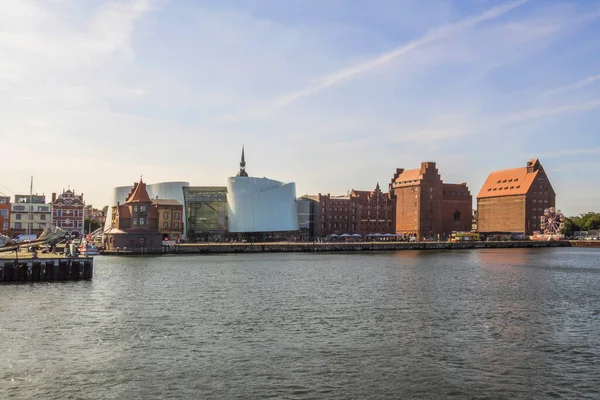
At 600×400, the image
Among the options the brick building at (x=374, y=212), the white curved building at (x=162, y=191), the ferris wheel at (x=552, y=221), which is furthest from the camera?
the brick building at (x=374, y=212)

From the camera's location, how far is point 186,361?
78.4ft

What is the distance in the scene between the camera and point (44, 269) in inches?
2183

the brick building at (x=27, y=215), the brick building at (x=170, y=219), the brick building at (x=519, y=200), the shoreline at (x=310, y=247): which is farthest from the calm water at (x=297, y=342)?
the brick building at (x=519, y=200)

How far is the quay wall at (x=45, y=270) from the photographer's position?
177ft

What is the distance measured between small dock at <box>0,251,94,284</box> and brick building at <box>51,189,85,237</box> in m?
91.1

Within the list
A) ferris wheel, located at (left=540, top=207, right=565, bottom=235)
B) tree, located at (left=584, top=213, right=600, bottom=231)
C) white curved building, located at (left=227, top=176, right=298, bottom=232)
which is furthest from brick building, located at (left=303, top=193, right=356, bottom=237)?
tree, located at (left=584, top=213, right=600, bottom=231)

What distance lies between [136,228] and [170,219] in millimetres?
30009

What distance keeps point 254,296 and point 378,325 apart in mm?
14688

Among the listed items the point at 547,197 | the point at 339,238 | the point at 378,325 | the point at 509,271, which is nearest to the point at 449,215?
the point at 547,197

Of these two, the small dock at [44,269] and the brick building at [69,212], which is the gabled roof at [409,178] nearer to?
the brick building at [69,212]

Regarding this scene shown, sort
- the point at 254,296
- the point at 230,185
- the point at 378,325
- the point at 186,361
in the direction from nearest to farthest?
the point at 186,361 < the point at 378,325 < the point at 254,296 < the point at 230,185

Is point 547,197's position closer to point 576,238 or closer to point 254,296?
point 576,238

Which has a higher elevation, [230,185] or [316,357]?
[230,185]

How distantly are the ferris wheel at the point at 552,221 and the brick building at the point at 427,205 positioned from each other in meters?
24.6
